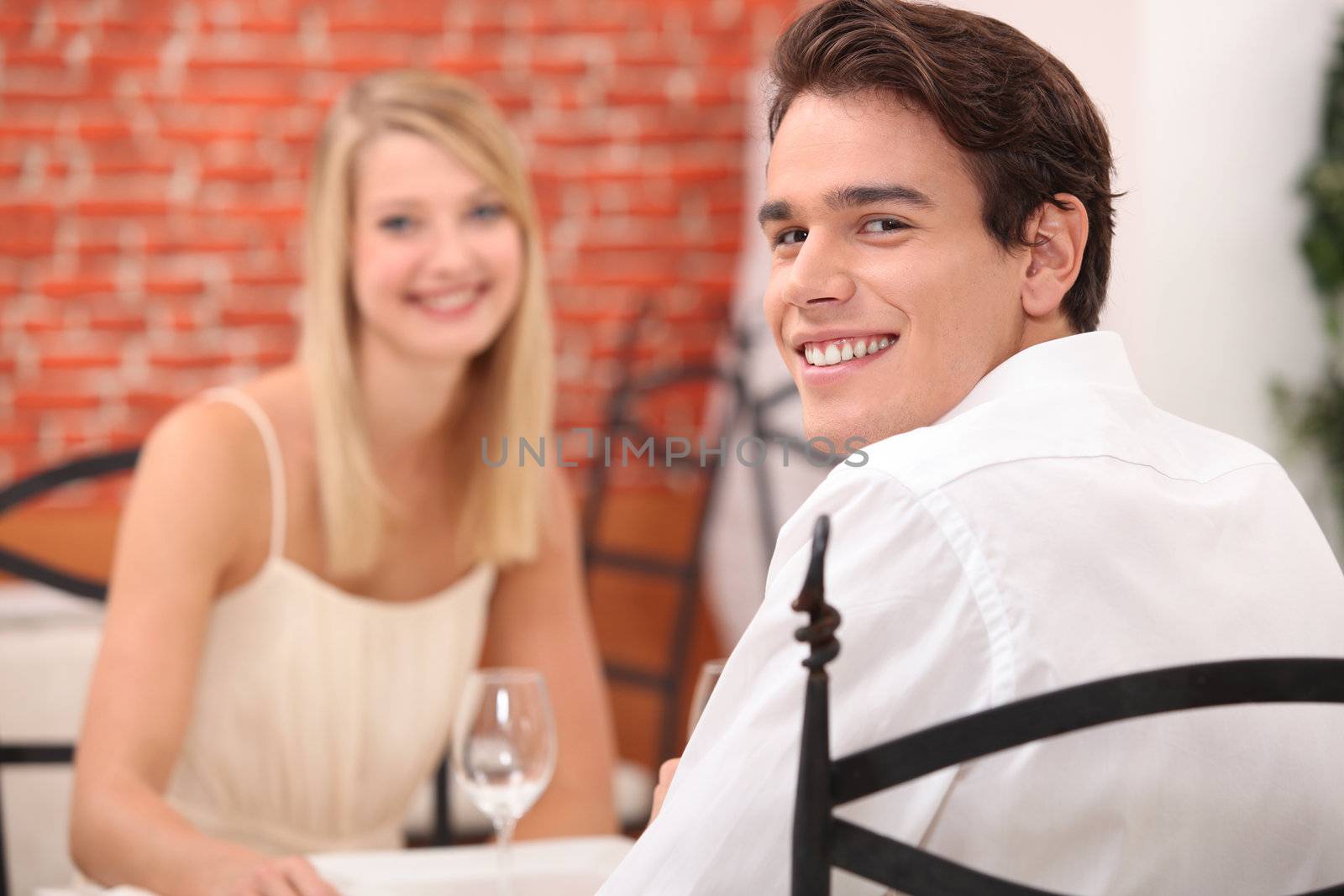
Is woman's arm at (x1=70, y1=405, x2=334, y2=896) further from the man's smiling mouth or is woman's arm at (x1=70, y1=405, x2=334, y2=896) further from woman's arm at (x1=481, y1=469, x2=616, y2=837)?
the man's smiling mouth

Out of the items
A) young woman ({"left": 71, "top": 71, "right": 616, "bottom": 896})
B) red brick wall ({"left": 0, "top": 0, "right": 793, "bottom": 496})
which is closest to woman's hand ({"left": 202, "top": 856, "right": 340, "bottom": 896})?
young woman ({"left": 71, "top": 71, "right": 616, "bottom": 896})

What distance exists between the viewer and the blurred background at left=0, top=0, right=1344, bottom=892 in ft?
10.7

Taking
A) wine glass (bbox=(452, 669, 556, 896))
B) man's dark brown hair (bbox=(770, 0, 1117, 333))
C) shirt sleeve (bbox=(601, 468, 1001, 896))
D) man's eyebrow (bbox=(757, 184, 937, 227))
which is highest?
man's dark brown hair (bbox=(770, 0, 1117, 333))

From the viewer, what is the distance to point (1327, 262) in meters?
2.38

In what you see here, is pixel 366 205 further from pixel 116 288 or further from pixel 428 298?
pixel 116 288

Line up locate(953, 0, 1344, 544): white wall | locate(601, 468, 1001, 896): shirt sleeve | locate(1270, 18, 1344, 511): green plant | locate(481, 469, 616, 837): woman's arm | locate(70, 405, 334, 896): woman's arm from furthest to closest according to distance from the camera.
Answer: locate(1270, 18, 1344, 511): green plant → locate(953, 0, 1344, 544): white wall → locate(481, 469, 616, 837): woman's arm → locate(70, 405, 334, 896): woman's arm → locate(601, 468, 1001, 896): shirt sleeve

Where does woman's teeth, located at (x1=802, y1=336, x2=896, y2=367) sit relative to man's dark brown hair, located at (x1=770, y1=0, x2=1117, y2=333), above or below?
→ below

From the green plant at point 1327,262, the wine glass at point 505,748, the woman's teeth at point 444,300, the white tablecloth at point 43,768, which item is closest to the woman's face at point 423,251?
the woman's teeth at point 444,300

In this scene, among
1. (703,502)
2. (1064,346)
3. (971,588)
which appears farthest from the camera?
(703,502)

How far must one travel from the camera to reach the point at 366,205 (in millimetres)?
2016

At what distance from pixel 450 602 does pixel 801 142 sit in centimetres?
116

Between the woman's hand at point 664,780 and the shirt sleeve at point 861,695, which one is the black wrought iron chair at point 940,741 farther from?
the woman's hand at point 664,780

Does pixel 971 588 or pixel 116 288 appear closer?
pixel 971 588

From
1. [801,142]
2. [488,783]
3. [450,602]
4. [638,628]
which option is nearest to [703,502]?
[638,628]
